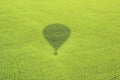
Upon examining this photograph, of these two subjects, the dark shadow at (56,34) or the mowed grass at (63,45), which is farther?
the dark shadow at (56,34)

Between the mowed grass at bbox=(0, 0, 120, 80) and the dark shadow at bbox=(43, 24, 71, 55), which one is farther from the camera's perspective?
the dark shadow at bbox=(43, 24, 71, 55)

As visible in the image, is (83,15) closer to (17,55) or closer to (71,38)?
(71,38)

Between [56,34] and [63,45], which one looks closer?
[63,45]

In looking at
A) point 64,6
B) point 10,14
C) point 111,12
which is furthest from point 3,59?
point 111,12
